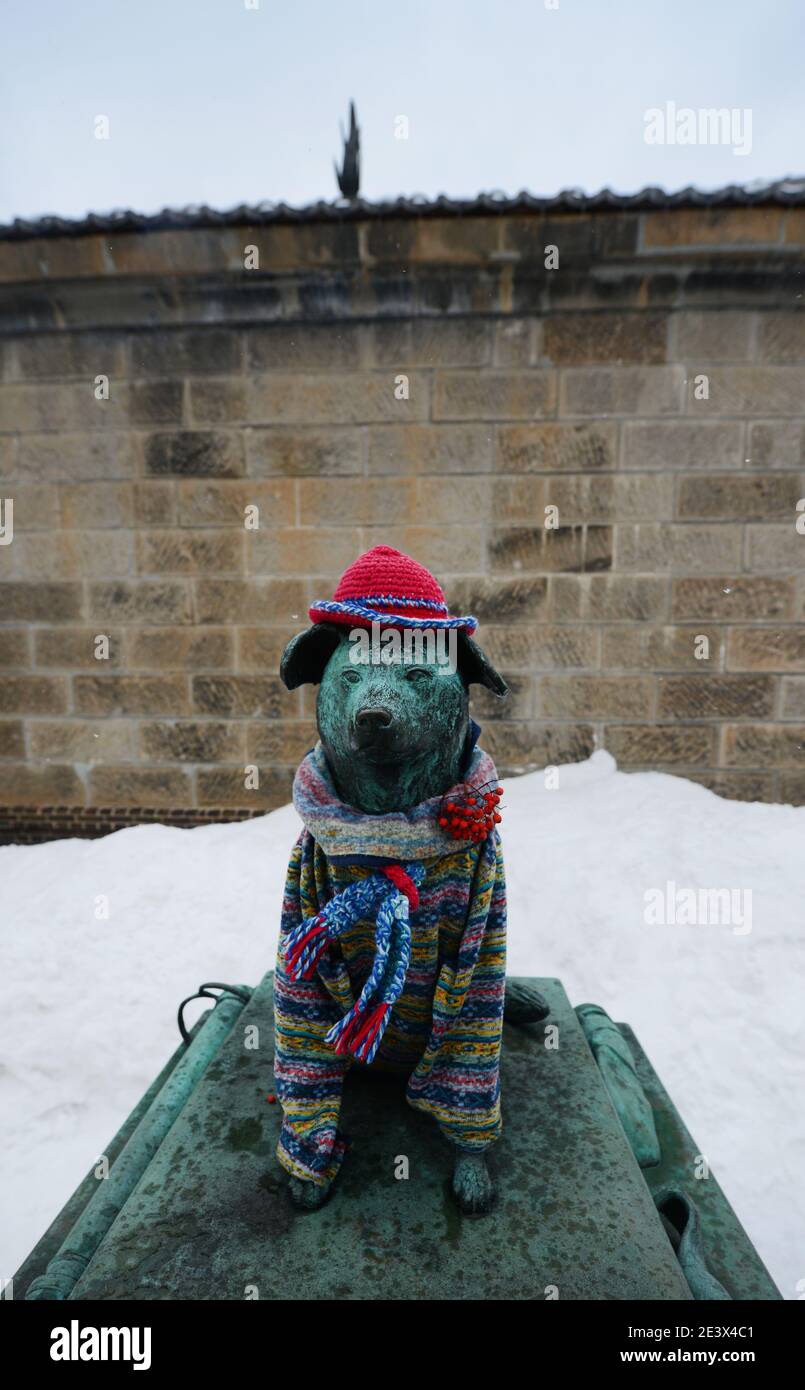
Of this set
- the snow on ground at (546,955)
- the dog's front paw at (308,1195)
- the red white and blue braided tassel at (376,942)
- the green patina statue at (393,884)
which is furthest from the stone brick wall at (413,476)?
the dog's front paw at (308,1195)

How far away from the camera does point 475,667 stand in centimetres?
152

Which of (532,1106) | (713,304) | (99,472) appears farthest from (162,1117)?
(713,304)

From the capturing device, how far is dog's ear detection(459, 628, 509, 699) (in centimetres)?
148

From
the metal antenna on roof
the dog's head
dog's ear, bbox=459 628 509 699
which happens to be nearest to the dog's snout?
the dog's head

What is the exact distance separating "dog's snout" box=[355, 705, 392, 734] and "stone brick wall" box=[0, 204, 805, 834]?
10.2 ft

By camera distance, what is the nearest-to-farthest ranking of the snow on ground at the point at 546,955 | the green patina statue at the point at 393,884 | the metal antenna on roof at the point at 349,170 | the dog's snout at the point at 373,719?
1. the dog's snout at the point at 373,719
2. the green patina statue at the point at 393,884
3. the snow on ground at the point at 546,955
4. the metal antenna on roof at the point at 349,170

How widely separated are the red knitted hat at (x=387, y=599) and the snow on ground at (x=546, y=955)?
78.5 inches

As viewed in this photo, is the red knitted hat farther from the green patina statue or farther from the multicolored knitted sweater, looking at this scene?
the multicolored knitted sweater

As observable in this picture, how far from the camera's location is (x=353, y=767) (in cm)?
138

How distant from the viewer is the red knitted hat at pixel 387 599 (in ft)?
4.45

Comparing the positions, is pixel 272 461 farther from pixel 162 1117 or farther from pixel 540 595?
pixel 162 1117

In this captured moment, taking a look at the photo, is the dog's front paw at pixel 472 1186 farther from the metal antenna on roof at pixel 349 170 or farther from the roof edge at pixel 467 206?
the metal antenna on roof at pixel 349 170

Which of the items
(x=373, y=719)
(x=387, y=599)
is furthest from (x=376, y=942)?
(x=387, y=599)

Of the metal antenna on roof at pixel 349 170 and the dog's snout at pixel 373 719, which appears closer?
the dog's snout at pixel 373 719
